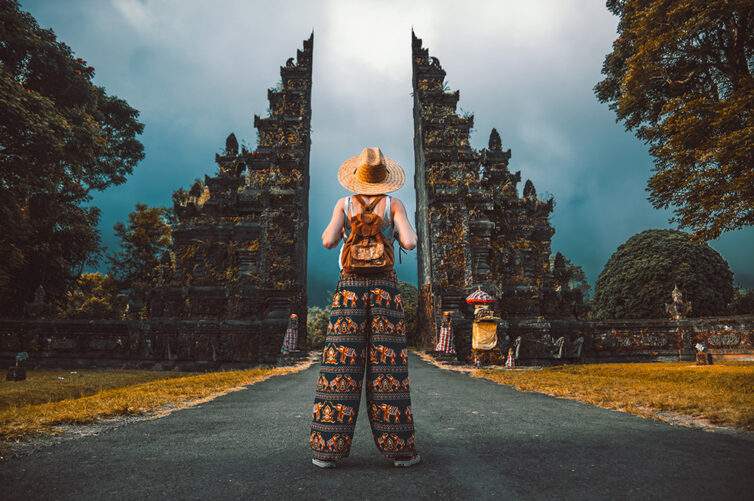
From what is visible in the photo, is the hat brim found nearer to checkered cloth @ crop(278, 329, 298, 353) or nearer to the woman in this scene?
the woman

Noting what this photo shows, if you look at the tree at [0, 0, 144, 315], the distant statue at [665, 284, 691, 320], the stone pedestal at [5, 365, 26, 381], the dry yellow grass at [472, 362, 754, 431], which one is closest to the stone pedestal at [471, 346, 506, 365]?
the dry yellow grass at [472, 362, 754, 431]

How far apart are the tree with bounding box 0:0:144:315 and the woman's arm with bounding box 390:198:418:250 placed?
11648mm

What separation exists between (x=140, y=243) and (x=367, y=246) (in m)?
29.6

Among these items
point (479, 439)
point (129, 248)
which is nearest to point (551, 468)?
point (479, 439)

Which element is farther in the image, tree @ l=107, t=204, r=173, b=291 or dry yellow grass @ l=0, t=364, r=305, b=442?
tree @ l=107, t=204, r=173, b=291

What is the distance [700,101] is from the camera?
729 centimetres

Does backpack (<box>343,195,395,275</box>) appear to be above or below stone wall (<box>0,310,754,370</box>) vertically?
above

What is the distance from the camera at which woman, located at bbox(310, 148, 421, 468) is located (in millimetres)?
2629

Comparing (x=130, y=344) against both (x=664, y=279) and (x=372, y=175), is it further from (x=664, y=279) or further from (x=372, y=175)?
(x=664, y=279)

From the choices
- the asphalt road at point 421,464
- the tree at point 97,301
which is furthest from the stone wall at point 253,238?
the asphalt road at point 421,464

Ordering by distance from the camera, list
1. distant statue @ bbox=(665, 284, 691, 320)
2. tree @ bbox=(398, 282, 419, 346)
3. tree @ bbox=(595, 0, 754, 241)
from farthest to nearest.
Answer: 1. tree @ bbox=(398, 282, 419, 346)
2. distant statue @ bbox=(665, 284, 691, 320)
3. tree @ bbox=(595, 0, 754, 241)

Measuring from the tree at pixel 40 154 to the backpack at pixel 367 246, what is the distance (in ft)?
37.8

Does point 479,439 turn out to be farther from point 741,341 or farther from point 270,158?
point 270,158

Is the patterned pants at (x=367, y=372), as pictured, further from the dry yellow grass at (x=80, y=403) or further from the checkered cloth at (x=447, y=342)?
the checkered cloth at (x=447, y=342)
